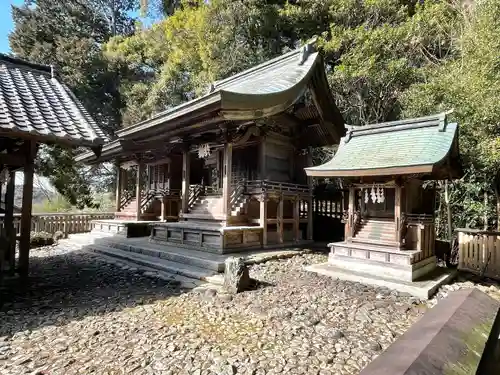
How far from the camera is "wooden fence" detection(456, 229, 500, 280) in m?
7.61

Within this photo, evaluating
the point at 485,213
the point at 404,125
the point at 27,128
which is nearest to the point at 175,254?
the point at 27,128

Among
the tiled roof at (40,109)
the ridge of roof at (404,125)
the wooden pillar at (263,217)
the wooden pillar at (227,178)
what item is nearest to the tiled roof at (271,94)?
the wooden pillar at (227,178)

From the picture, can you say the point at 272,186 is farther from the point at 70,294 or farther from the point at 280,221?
the point at 70,294

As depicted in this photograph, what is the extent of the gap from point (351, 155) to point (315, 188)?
15.0ft

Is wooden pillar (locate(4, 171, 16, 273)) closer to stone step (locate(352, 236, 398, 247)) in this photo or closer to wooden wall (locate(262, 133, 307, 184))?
wooden wall (locate(262, 133, 307, 184))

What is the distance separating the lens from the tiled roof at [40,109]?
4.43 metres

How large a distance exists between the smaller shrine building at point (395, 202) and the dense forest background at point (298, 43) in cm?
184

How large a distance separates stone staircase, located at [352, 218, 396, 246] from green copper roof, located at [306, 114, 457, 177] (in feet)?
4.62

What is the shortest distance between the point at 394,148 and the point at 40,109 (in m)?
7.27

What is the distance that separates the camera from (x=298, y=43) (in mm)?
18078

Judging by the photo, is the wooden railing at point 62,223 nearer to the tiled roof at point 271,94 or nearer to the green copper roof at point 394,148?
the tiled roof at point 271,94

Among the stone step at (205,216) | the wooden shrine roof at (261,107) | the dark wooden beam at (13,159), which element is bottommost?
the stone step at (205,216)

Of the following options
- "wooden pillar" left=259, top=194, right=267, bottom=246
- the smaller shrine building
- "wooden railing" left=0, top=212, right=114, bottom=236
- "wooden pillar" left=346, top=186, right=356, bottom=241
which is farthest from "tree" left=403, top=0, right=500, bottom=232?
"wooden railing" left=0, top=212, right=114, bottom=236

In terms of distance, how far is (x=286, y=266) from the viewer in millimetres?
7246
